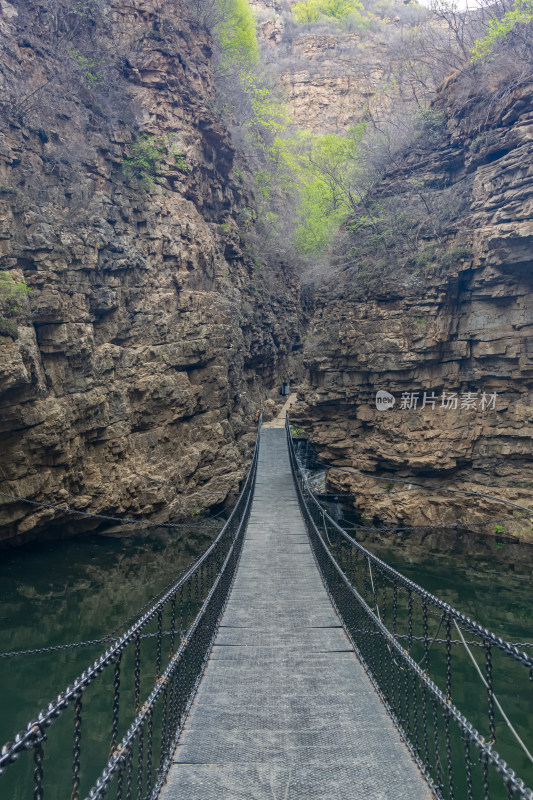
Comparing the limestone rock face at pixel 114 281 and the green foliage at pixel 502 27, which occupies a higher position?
the green foliage at pixel 502 27

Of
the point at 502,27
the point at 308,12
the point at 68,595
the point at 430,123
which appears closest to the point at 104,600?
the point at 68,595

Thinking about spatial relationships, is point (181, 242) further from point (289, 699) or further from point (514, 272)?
point (289, 699)

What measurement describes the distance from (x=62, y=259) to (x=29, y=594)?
7160 mm

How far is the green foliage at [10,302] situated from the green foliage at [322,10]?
37164mm

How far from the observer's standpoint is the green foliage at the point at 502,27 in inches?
470

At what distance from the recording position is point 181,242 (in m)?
13.9

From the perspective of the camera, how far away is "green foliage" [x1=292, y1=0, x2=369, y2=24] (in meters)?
34.9

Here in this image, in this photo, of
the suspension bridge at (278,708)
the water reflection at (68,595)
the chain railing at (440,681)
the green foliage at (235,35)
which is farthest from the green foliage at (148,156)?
the suspension bridge at (278,708)

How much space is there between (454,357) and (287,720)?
11.0 metres


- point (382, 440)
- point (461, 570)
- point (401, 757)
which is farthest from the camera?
point (382, 440)

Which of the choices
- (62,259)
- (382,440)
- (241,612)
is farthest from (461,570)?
(62,259)

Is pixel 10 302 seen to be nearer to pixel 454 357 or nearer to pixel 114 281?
pixel 114 281

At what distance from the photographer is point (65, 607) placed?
8789 mm

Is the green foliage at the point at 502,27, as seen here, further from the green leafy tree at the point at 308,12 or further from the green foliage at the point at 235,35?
the green leafy tree at the point at 308,12
